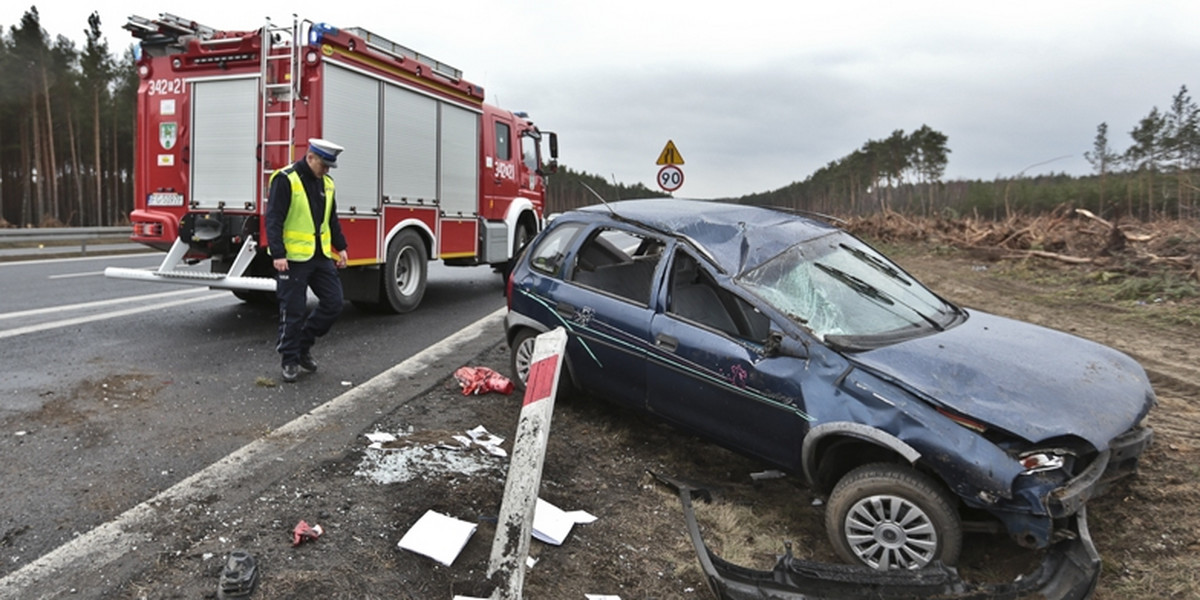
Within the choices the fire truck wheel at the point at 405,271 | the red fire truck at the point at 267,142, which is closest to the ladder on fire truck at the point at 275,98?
the red fire truck at the point at 267,142

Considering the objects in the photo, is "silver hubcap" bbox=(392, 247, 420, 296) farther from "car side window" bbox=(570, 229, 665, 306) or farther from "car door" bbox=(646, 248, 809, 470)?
"car door" bbox=(646, 248, 809, 470)

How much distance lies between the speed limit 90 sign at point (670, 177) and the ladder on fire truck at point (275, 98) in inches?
490

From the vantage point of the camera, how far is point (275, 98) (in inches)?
288

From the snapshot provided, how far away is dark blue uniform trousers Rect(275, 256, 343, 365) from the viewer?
5480mm

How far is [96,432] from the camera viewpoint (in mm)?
4219

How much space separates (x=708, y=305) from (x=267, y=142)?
5.43m

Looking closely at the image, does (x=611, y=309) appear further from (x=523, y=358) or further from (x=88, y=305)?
(x=88, y=305)

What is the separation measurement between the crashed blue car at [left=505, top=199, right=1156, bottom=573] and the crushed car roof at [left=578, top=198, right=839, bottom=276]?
14mm

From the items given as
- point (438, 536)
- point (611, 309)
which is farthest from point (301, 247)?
point (438, 536)

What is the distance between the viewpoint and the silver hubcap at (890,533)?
2.98m

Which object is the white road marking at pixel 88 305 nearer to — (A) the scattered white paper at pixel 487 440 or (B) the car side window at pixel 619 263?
(A) the scattered white paper at pixel 487 440

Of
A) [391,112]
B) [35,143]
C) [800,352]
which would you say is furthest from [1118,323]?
[35,143]

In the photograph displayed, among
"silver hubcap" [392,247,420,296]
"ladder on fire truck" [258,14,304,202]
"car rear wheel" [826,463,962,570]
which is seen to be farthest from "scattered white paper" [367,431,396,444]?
"silver hubcap" [392,247,420,296]

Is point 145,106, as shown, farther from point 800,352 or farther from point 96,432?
point 800,352
